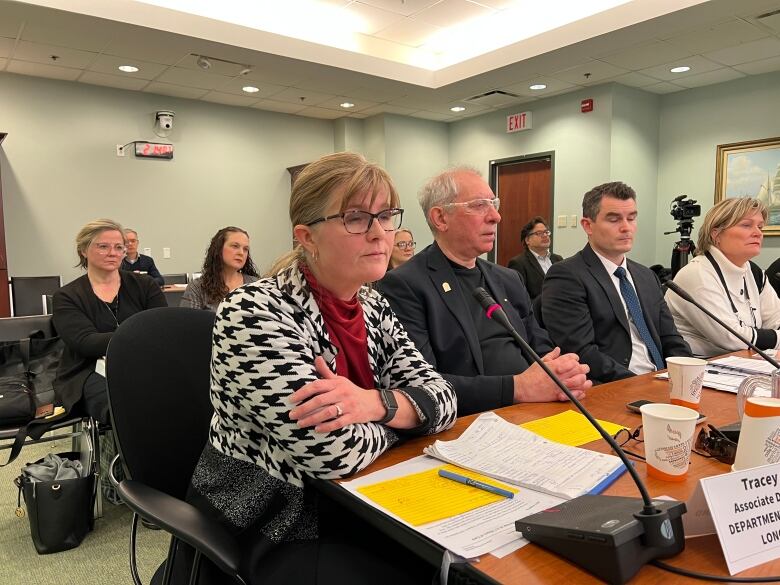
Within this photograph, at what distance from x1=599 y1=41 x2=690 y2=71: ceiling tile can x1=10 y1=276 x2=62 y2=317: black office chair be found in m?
5.08

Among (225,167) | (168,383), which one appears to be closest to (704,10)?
(168,383)

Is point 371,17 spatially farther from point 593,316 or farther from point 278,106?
point 593,316

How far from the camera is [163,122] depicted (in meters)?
6.33

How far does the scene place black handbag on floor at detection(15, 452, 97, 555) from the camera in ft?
7.22

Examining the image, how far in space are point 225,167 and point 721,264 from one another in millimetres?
5698

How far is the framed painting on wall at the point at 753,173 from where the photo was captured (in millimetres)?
5723

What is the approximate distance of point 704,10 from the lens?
4109 mm

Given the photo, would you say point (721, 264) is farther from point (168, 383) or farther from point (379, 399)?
point (168, 383)

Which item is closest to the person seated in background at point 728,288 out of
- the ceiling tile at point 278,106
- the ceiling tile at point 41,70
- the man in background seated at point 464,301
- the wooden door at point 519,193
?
the man in background seated at point 464,301

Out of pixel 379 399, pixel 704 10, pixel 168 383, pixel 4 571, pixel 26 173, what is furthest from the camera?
pixel 26 173

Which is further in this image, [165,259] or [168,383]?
[165,259]

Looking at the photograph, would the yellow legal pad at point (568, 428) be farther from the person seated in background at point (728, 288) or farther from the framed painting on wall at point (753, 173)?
the framed painting on wall at point (753, 173)

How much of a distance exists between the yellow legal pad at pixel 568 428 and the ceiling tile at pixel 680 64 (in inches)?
199

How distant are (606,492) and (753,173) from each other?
19.9 ft
